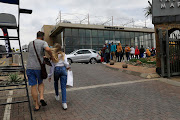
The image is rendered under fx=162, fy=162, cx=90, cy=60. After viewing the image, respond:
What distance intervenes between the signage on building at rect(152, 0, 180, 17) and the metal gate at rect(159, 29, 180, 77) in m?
1.05

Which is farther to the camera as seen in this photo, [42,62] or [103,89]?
[103,89]

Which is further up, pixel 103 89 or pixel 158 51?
pixel 158 51

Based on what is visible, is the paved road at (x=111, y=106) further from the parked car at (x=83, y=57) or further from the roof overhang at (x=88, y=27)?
the roof overhang at (x=88, y=27)

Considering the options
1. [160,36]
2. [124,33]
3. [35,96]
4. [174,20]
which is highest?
[124,33]

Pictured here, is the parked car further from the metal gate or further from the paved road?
the paved road

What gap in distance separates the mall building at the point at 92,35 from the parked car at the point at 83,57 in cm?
1163

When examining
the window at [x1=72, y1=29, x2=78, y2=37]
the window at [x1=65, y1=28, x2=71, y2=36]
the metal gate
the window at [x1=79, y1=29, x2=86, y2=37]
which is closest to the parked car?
the metal gate

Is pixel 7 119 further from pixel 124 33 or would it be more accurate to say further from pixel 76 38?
pixel 124 33

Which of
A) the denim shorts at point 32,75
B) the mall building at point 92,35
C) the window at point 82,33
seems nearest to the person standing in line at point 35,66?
the denim shorts at point 32,75

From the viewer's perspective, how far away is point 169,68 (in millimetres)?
7891

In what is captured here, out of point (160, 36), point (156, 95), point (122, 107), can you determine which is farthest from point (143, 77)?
point (122, 107)

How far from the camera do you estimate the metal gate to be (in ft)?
25.6

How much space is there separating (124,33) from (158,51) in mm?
26792

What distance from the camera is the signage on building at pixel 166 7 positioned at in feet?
27.4
